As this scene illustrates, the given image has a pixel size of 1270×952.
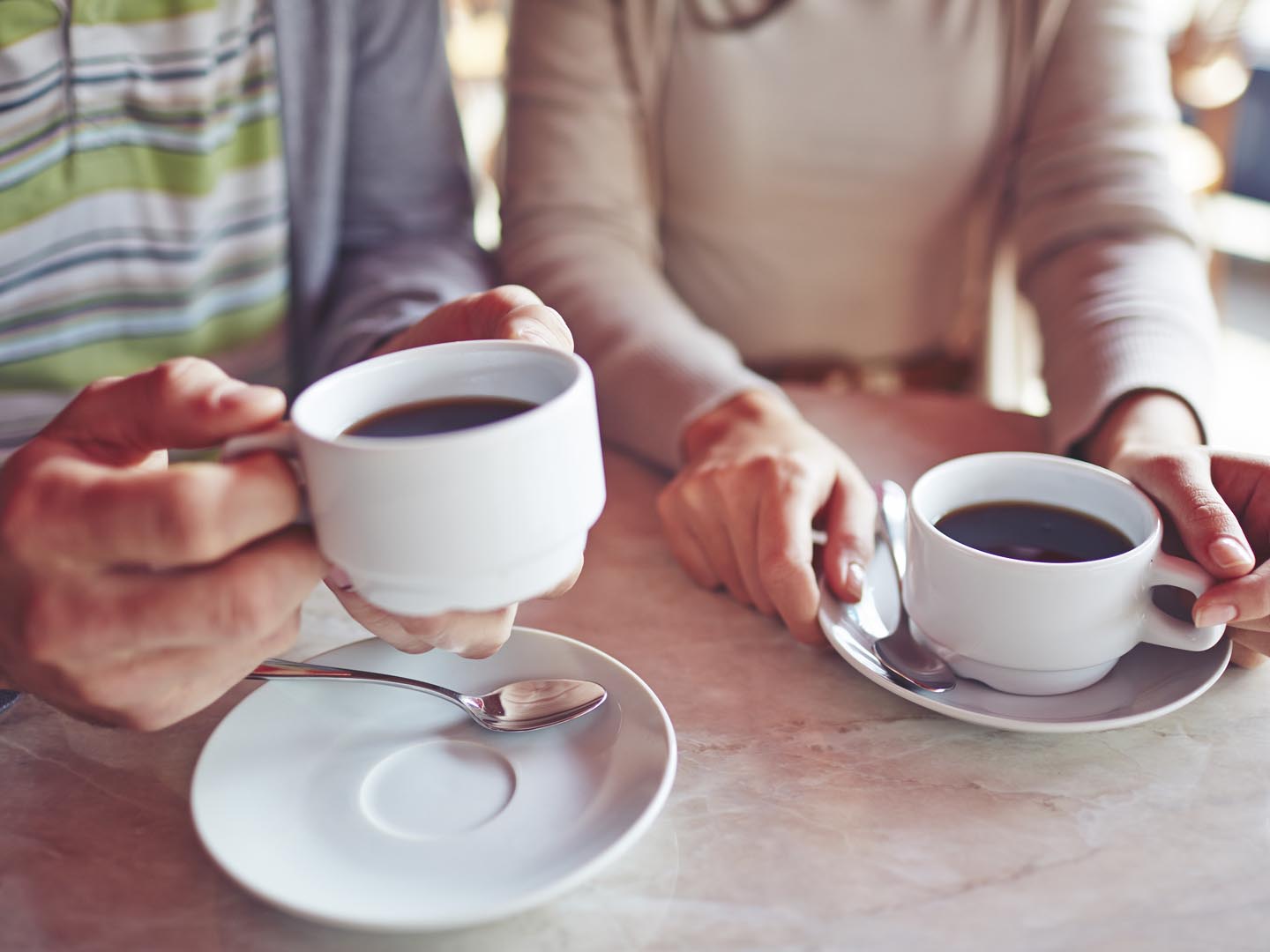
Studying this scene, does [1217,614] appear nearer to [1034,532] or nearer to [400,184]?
[1034,532]

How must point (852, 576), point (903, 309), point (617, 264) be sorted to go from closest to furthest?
point (852, 576), point (617, 264), point (903, 309)

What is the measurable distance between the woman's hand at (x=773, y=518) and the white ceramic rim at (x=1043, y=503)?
9cm

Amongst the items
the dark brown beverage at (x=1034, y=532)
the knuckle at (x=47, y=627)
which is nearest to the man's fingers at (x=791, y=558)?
the dark brown beverage at (x=1034, y=532)

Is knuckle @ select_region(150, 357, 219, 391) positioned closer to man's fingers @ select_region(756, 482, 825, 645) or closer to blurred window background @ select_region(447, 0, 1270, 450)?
man's fingers @ select_region(756, 482, 825, 645)

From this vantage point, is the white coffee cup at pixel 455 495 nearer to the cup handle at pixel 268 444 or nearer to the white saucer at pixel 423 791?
the cup handle at pixel 268 444

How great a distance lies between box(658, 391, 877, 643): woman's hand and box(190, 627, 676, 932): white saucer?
0.49 ft

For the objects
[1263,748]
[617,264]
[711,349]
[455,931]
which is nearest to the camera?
[455,931]

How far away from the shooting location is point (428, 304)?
3.56 ft

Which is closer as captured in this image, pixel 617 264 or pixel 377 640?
pixel 377 640

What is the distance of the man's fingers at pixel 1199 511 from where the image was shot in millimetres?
646

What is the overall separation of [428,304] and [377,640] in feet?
1.54

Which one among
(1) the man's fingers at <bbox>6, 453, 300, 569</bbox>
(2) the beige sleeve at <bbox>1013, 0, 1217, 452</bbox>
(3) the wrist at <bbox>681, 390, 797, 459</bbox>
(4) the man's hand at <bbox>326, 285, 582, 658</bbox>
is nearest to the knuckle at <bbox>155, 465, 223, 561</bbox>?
(1) the man's fingers at <bbox>6, 453, 300, 569</bbox>

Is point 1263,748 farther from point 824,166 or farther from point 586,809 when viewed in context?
point 824,166

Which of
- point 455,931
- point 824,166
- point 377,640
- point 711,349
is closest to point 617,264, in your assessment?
point 711,349
